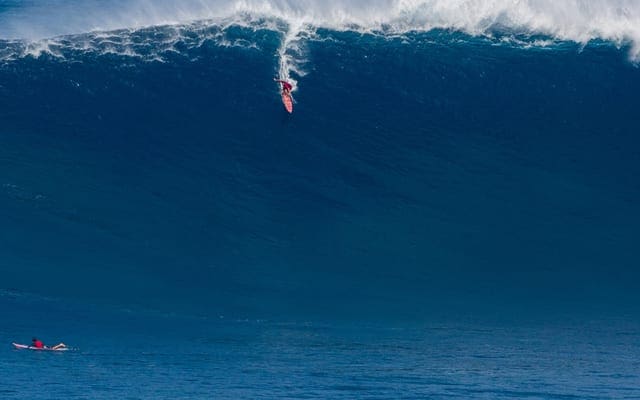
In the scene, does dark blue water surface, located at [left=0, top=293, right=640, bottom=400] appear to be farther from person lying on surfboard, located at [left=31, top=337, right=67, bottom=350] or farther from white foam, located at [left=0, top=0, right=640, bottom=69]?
white foam, located at [left=0, top=0, right=640, bottom=69]

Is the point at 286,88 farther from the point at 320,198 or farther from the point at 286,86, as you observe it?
the point at 320,198

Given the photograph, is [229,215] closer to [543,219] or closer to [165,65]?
[165,65]

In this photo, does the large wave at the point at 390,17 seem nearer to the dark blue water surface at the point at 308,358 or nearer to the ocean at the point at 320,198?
the ocean at the point at 320,198

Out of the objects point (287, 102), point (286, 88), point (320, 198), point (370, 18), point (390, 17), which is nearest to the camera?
point (320, 198)

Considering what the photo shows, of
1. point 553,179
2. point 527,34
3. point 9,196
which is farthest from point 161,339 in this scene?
point 527,34

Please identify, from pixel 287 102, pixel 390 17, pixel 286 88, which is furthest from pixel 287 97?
pixel 390 17
